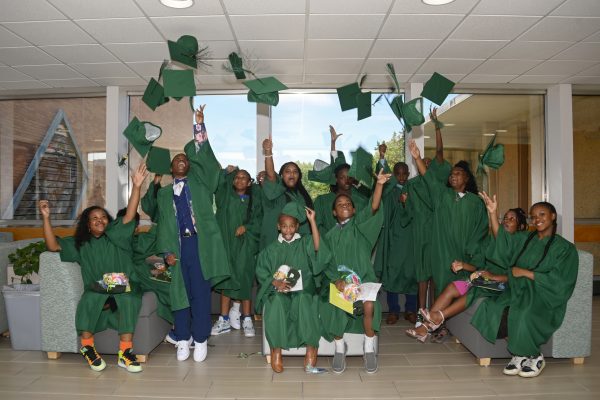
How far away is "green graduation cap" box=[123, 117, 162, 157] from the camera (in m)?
3.35

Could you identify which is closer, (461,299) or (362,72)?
(461,299)

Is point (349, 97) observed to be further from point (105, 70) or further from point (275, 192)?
point (105, 70)

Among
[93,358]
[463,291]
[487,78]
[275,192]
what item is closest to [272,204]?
[275,192]

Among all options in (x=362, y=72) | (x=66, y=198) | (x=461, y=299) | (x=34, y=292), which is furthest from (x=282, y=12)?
(x=66, y=198)

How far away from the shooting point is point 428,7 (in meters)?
3.53

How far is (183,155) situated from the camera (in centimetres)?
344

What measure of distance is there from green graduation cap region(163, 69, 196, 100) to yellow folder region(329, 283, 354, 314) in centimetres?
168

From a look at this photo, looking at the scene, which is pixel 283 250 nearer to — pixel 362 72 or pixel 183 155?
pixel 183 155

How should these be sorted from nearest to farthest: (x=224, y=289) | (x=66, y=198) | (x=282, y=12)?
1. (x=282, y=12)
2. (x=224, y=289)
3. (x=66, y=198)

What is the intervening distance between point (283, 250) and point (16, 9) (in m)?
2.71

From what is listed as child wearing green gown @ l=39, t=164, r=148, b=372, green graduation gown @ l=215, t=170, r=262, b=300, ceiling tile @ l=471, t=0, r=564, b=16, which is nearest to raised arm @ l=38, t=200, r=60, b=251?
child wearing green gown @ l=39, t=164, r=148, b=372

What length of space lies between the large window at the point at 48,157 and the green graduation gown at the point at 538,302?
5241 millimetres

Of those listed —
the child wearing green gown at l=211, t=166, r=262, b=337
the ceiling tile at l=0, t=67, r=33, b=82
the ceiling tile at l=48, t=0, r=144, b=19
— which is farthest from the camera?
the ceiling tile at l=0, t=67, r=33, b=82

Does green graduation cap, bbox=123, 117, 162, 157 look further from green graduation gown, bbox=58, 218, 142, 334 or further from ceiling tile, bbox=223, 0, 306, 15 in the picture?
ceiling tile, bbox=223, 0, 306, 15
